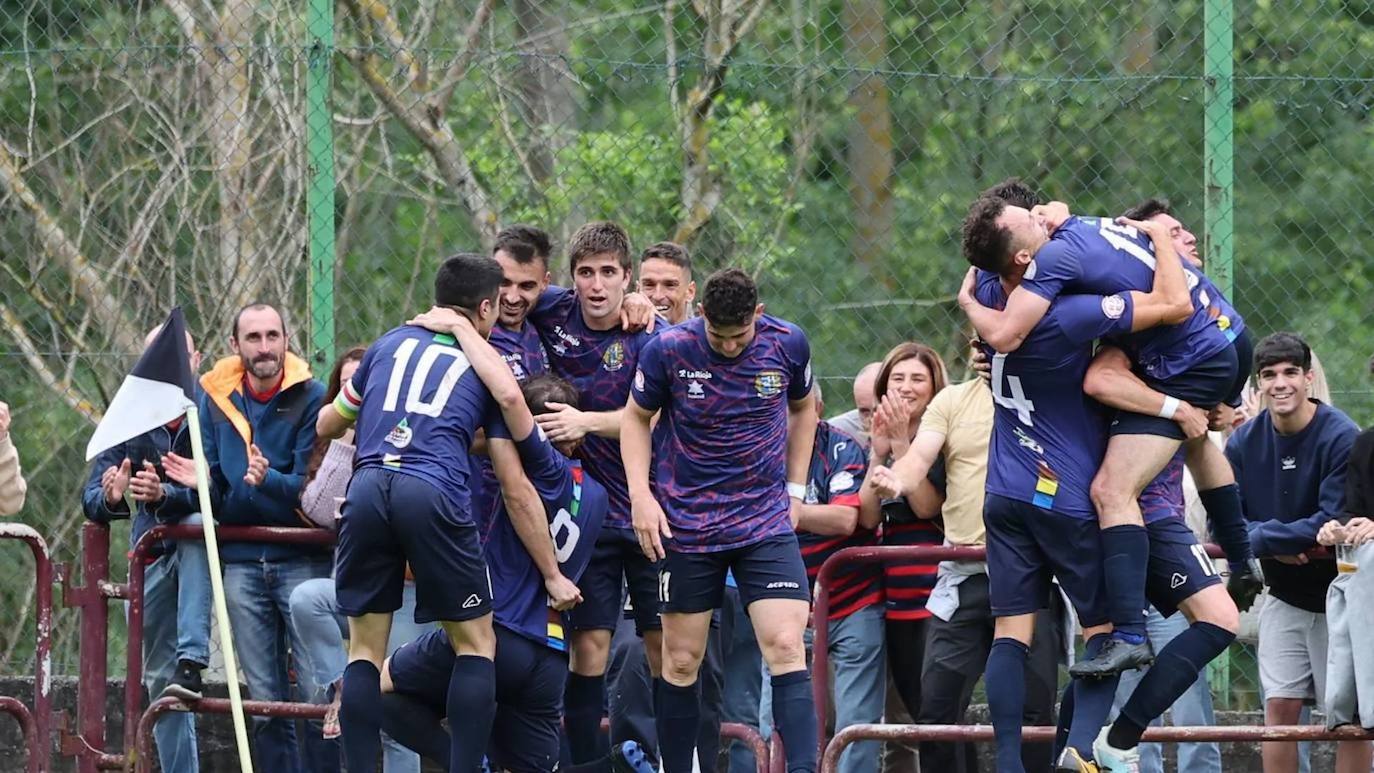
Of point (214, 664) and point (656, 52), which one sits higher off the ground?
point (656, 52)

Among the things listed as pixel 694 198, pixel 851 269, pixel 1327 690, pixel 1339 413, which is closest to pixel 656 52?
pixel 694 198

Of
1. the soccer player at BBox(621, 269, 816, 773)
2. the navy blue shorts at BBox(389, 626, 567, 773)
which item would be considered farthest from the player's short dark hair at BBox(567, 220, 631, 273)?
the navy blue shorts at BBox(389, 626, 567, 773)

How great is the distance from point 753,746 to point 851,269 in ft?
8.59

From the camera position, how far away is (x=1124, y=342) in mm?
6867

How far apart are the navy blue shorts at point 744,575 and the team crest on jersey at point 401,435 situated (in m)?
1.08

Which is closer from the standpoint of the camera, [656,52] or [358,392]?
[358,392]

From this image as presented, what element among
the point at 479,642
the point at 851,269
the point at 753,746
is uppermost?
the point at 851,269

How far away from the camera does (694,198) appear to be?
933cm

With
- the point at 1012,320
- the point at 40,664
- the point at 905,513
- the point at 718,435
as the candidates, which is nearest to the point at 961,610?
the point at 905,513

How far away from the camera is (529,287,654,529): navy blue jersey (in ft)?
25.4

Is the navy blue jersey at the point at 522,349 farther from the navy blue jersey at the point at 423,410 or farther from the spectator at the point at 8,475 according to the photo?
the spectator at the point at 8,475

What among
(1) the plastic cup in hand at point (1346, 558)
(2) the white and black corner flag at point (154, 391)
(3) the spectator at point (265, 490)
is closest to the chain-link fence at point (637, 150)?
(3) the spectator at point (265, 490)

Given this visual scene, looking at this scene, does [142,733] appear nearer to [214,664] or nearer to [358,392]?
[214,664]

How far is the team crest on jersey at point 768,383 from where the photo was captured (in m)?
7.27
